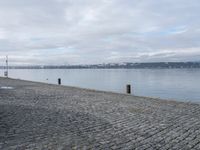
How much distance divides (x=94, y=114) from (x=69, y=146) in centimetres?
421

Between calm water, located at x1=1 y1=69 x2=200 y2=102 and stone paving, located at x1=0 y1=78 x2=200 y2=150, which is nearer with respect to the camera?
stone paving, located at x1=0 y1=78 x2=200 y2=150

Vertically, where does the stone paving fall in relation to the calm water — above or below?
above

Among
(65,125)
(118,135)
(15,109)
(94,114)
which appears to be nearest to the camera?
(118,135)

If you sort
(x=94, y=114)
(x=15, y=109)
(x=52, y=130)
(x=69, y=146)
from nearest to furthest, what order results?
(x=69, y=146) → (x=52, y=130) → (x=94, y=114) → (x=15, y=109)

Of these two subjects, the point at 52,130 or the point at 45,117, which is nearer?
the point at 52,130

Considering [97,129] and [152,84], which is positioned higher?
[97,129]

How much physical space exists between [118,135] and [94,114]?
3212 mm

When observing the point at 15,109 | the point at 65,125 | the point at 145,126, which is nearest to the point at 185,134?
the point at 145,126

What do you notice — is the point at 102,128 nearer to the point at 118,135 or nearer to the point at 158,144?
the point at 118,135

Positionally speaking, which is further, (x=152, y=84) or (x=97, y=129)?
(x=152, y=84)

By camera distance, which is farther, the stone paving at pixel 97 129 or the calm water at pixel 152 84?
the calm water at pixel 152 84

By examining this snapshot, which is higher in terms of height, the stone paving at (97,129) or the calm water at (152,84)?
the stone paving at (97,129)

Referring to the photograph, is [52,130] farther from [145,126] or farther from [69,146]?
[145,126]

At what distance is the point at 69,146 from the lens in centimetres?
621
